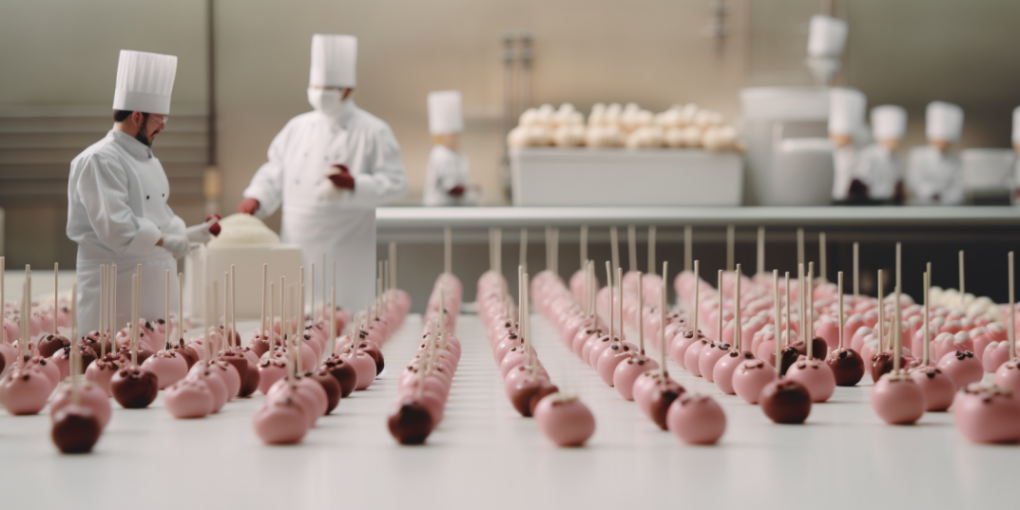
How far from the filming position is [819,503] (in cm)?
99

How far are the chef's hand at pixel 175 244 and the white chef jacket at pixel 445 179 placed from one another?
2.91m

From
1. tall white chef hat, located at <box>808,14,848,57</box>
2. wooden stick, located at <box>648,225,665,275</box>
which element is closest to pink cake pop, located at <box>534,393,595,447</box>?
wooden stick, located at <box>648,225,665,275</box>

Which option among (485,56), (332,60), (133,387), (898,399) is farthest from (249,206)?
(485,56)

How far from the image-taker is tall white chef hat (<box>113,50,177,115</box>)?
5.76ft

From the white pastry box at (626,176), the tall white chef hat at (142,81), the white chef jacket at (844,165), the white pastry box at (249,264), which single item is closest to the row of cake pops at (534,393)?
the white pastry box at (249,264)

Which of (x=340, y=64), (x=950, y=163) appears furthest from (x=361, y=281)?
(x=950, y=163)

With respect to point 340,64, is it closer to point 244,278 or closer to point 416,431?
point 244,278

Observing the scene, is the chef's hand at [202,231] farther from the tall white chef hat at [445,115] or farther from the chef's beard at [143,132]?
the tall white chef hat at [445,115]

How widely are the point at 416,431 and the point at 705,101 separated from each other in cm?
487

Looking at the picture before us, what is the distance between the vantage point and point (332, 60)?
8.42ft

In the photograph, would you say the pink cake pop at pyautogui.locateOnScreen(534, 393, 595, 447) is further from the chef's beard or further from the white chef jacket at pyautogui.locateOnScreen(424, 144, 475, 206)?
the white chef jacket at pyautogui.locateOnScreen(424, 144, 475, 206)

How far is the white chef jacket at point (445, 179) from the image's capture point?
478 centimetres

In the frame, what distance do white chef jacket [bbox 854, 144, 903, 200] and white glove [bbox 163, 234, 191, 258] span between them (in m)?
4.40

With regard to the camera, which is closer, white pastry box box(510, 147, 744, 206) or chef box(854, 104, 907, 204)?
white pastry box box(510, 147, 744, 206)
